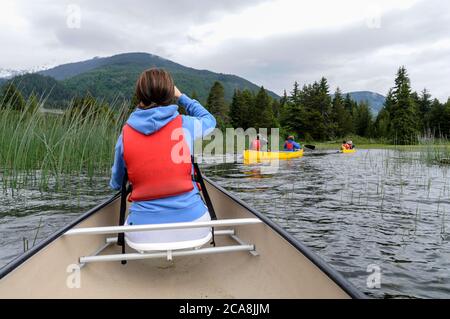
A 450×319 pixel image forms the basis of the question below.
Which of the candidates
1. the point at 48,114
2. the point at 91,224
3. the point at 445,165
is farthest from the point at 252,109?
the point at 91,224

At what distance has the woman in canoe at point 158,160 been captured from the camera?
251 cm

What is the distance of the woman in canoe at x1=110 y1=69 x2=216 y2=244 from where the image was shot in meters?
2.51

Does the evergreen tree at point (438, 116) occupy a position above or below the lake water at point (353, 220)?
above

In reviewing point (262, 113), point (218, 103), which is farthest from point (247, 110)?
point (218, 103)

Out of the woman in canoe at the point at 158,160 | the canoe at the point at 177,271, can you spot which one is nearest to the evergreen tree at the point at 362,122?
the canoe at the point at 177,271

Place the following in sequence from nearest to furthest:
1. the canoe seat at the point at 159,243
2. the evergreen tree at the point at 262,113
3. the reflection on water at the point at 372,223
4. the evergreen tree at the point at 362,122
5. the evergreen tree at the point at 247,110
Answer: the canoe seat at the point at 159,243
the reflection on water at the point at 372,223
the evergreen tree at the point at 262,113
the evergreen tree at the point at 247,110
the evergreen tree at the point at 362,122

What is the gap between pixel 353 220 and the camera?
18.1ft

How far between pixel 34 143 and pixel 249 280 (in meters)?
5.57

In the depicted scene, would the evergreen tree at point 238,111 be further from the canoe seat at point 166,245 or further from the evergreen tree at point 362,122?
the canoe seat at point 166,245

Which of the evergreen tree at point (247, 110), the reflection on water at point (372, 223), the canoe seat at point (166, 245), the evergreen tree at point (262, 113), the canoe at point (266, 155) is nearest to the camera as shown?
the canoe seat at point (166, 245)

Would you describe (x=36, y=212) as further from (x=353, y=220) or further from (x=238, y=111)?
(x=238, y=111)

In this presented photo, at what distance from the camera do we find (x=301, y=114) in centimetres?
6075

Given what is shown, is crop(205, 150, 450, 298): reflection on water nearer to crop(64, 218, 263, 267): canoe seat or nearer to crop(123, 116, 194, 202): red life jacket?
crop(64, 218, 263, 267): canoe seat

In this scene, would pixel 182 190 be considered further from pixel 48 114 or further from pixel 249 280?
pixel 48 114
